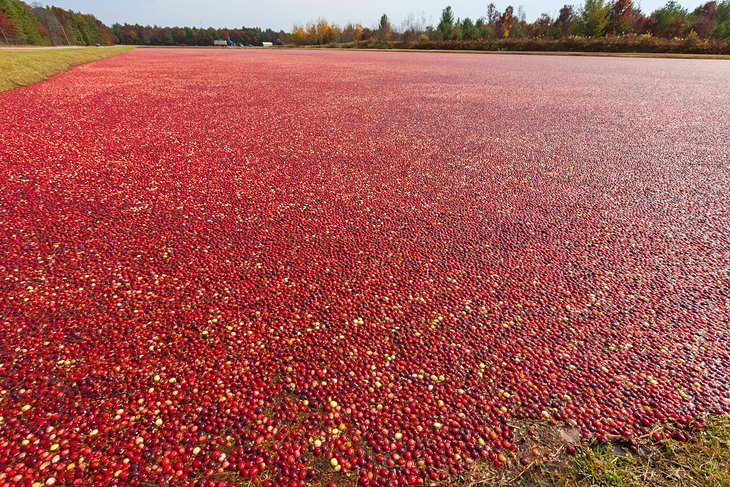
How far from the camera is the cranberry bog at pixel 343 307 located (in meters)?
1.90

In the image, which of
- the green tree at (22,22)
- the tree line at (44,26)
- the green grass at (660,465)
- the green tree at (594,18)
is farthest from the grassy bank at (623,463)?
the green tree at (22,22)

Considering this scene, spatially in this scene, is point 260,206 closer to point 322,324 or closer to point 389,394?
point 322,324

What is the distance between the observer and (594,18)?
45188mm

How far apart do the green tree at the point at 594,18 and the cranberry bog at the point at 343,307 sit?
50.9 meters

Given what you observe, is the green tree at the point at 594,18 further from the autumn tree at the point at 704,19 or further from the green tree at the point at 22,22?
the green tree at the point at 22,22

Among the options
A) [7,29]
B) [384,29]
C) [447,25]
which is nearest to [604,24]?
[447,25]

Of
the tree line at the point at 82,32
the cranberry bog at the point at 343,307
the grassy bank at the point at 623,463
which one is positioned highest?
the grassy bank at the point at 623,463

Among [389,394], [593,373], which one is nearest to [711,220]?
[593,373]

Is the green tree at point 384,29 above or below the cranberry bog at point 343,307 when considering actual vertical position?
below

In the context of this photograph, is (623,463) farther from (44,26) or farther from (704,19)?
(44,26)

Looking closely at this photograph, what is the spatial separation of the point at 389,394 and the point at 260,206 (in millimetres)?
2867

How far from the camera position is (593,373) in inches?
90.2

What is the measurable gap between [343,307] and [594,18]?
2274 inches

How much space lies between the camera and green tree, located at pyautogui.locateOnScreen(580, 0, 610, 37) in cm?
4491
